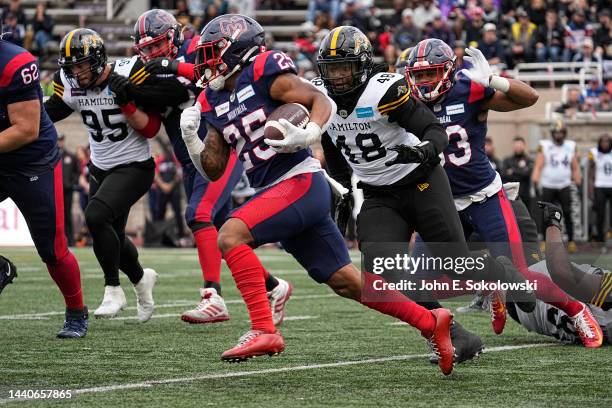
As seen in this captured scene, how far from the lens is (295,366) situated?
17.7ft

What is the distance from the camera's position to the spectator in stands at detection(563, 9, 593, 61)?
18.5 meters

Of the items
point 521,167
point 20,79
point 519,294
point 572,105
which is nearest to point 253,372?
point 519,294

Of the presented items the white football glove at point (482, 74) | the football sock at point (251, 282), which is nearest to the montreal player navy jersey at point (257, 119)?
the football sock at point (251, 282)

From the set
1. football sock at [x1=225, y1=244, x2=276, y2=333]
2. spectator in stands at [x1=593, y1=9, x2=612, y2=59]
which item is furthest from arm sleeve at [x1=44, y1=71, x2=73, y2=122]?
spectator in stands at [x1=593, y1=9, x2=612, y2=59]

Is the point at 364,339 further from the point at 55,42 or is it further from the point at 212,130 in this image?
the point at 55,42

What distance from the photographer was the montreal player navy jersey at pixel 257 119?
5.17 m

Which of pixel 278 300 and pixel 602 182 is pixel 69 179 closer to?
pixel 602 182

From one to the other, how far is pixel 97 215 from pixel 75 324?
659 mm

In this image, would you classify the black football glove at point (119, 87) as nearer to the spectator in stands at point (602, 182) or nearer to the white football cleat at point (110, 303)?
the white football cleat at point (110, 303)

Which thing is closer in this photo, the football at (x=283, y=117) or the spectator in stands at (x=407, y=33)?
the football at (x=283, y=117)

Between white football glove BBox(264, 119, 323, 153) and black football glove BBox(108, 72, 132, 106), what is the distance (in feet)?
7.05

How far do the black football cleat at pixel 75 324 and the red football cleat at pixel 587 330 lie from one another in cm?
247

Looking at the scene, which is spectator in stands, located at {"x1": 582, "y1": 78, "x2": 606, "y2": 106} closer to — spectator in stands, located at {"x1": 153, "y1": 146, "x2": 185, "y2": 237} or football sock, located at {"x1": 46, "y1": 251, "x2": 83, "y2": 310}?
spectator in stands, located at {"x1": 153, "y1": 146, "x2": 185, "y2": 237}

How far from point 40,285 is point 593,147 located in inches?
362
